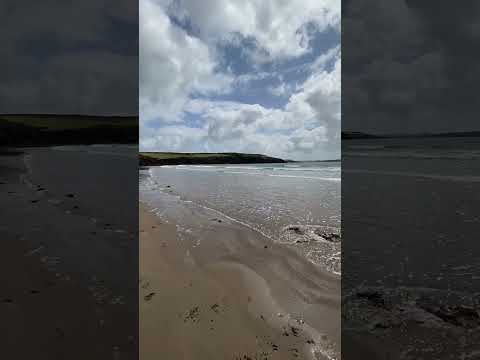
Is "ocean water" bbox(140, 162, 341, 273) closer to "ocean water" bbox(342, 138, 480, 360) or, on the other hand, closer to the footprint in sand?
"ocean water" bbox(342, 138, 480, 360)

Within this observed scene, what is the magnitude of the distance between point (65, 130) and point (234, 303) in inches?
89.4

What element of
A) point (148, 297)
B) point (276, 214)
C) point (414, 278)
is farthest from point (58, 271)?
point (276, 214)

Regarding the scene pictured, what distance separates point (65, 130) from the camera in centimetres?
153

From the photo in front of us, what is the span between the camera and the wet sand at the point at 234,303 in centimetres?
203

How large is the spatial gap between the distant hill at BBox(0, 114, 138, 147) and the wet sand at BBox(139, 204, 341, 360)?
1.67 m

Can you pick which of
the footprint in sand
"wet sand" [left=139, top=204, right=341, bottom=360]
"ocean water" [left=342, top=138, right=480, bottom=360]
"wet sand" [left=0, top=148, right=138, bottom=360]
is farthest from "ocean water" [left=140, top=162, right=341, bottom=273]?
"wet sand" [left=0, top=148, right=138, bottom=360]

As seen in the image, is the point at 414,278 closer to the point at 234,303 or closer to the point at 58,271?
the point at 234,303

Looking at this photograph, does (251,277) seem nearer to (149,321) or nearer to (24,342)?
(149,321)

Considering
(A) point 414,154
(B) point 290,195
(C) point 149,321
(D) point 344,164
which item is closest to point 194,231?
(C) point 149,321

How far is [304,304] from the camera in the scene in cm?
272

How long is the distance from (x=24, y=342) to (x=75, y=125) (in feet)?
4.11

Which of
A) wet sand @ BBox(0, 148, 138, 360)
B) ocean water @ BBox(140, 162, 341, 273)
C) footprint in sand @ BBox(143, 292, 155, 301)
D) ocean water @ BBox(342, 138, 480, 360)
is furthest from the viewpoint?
ocean water @ BBox(140, 162, 341, 273)

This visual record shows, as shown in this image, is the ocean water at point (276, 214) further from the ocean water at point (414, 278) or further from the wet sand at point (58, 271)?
the wet sand at point (58, 271)

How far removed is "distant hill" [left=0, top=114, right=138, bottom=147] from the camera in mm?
1423
